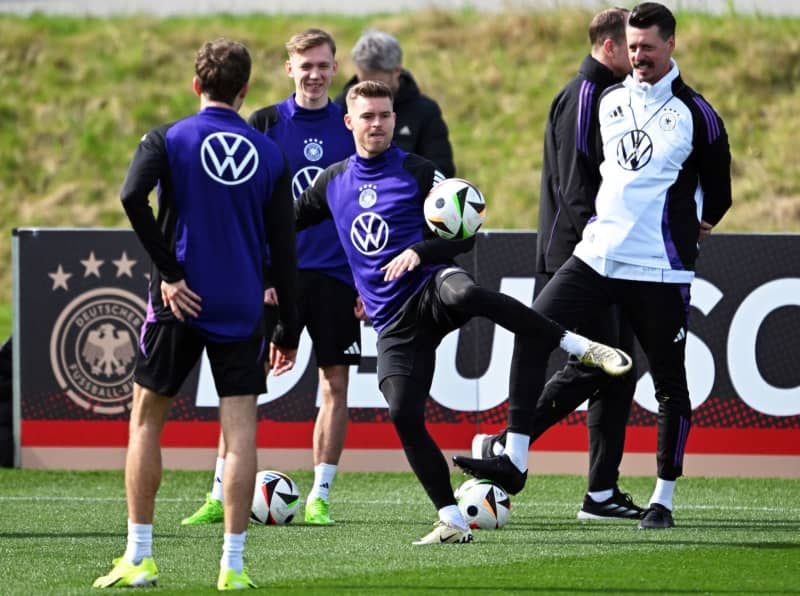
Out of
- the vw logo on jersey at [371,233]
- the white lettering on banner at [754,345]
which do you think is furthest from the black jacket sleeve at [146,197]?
the white lettering on banner at [754,345]

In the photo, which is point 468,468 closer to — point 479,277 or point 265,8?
point 479,277

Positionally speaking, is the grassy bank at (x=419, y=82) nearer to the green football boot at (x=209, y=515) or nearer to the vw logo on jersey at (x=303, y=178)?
the vw logo on jersey at (x=303, y=178)

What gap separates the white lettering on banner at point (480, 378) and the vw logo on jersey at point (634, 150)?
280 centimetres

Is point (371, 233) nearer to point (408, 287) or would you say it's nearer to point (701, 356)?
point (408, 287)

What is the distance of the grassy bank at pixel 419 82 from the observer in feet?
71.9

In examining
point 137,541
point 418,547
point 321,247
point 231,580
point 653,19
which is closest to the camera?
point 231,580

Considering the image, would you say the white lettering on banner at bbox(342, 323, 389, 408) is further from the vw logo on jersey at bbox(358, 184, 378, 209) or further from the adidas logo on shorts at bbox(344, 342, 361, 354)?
the vw logo on jersey at bbox(358, 184, 378, 209)

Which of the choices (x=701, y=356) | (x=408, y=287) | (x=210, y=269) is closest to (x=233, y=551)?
(x=210, y=269)

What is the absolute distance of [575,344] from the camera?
733 centimetres

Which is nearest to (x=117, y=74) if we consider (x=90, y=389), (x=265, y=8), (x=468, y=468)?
(x=265, y=8)

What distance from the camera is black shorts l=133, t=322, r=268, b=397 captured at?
19.7ft

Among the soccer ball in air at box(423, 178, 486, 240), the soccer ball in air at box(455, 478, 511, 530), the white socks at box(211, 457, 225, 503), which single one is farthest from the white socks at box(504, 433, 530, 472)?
the white socks at box(211, 457, 225, 503)

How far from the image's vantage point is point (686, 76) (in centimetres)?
2262

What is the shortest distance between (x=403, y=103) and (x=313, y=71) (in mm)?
1690
